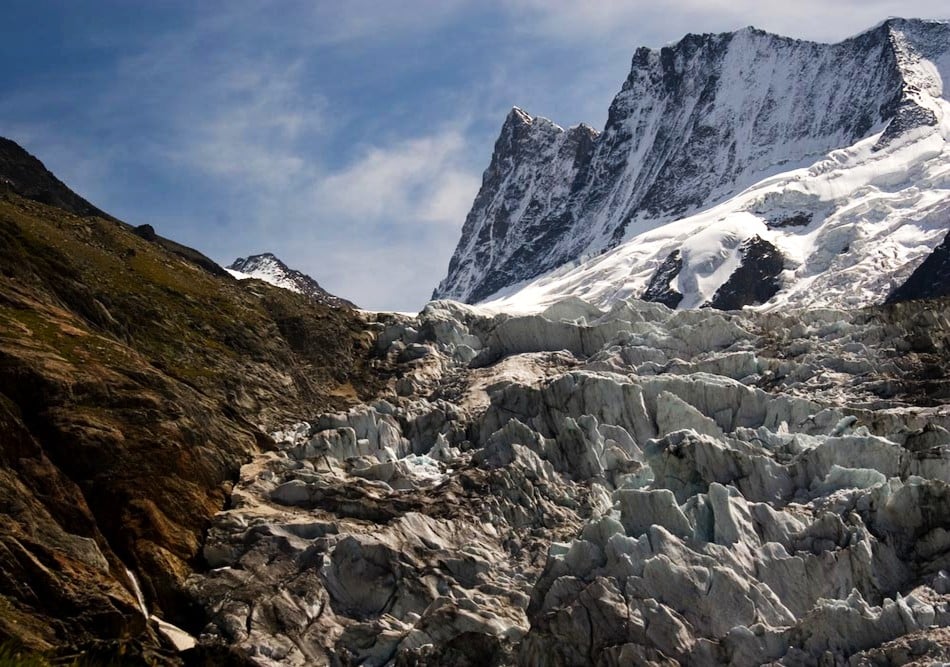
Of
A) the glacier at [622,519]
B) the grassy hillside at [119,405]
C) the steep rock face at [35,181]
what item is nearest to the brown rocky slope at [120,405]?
the grassy hillside at [119,405]

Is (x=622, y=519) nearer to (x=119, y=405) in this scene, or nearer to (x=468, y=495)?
(x=468, y=495)

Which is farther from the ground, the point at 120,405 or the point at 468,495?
the point at 120,405

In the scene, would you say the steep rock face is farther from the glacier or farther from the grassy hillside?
the glacier

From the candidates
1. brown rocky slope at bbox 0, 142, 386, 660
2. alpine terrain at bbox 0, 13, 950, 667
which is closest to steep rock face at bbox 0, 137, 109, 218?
brown rocky slope at bbox 0, 142, 386, 660

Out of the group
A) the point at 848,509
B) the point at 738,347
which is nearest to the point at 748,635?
the point at 848,509

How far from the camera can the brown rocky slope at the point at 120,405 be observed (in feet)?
206

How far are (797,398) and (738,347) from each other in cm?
2095

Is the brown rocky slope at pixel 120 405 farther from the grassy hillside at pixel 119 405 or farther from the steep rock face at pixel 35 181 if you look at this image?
the steep rock face at pixel 35 181

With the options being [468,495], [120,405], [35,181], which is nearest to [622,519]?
[468,495]

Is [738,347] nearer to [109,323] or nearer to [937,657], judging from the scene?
[109,323]

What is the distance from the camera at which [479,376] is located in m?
117

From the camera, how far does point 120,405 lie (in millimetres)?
81250

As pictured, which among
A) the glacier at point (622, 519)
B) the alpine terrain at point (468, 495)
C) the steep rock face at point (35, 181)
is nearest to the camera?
the alpine terrain at point (468, 495)

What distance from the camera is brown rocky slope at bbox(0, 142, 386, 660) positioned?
206 feet
